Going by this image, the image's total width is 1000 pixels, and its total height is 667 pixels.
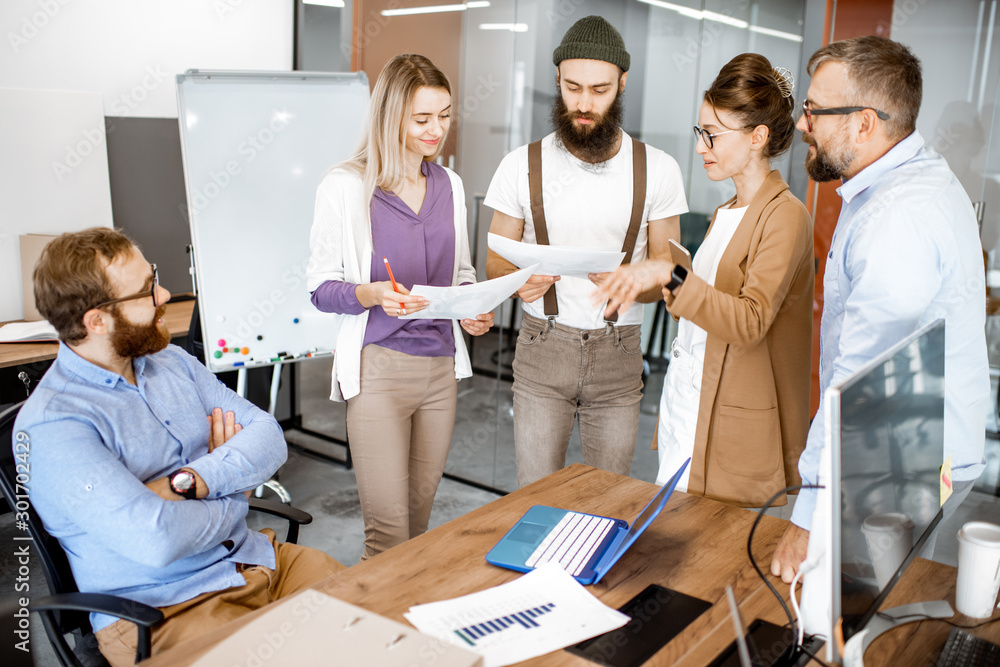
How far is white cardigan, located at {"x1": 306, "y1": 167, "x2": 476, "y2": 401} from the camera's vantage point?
6.95 feet

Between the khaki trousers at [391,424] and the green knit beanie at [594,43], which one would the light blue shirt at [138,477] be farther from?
the green knit beanie at [594,43]

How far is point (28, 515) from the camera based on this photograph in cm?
149

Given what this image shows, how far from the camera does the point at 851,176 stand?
166 cm

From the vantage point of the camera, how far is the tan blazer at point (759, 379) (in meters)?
1.79

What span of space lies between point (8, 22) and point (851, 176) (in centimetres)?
328

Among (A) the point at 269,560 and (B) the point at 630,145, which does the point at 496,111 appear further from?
(A) the point at 269,560

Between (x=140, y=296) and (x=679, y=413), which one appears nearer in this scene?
(x=140, y=296)

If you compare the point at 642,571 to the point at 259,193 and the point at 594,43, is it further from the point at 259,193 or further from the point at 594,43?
the point at 259,193

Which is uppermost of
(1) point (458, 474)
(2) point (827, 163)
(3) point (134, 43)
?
(3) point (134, 43)

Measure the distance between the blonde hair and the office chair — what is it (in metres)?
1.04

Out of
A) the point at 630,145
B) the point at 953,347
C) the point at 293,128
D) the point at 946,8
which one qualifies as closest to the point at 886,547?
the point at 953,347

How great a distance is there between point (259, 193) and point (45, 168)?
932mm

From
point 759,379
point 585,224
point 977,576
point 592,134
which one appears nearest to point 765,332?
point 759,379

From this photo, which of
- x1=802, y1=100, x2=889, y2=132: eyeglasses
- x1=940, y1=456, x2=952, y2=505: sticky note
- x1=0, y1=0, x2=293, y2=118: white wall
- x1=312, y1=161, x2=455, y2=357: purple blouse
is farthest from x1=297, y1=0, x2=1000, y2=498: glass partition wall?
x1=940, y1=456, x2=952, y2=505: sticky note
